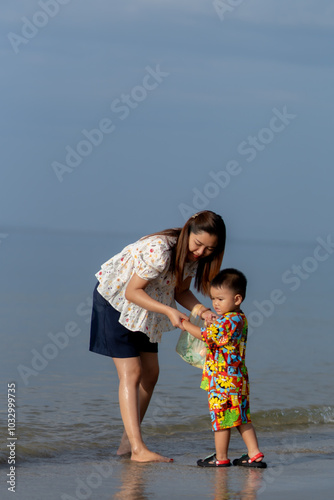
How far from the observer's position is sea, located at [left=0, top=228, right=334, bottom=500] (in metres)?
4.29

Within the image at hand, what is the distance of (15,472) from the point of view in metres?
4.59

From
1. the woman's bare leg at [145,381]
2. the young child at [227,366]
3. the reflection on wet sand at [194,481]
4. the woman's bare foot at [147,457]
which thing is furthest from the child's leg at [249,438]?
the woman's bare leg at [145,381]

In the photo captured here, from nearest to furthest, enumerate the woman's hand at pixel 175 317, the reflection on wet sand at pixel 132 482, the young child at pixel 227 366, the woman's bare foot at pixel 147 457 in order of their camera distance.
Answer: the reflection on wet sand at pixel 132 482, the woman's hand at pixel 175 317, the young child at pixel 227 366, the woman's bare foot at pixel 147 457

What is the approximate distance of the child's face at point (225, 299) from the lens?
15.3 feet

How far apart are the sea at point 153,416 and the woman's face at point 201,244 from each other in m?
1.21

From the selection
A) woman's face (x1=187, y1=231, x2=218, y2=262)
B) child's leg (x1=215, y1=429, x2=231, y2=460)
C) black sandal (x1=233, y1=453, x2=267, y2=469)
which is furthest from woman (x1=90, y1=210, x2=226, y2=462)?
black sandal (x1=233, y1=453, x2=267, y2=469)

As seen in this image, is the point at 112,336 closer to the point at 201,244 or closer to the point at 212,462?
the point at 201,244

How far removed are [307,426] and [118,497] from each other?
2871 millimetres

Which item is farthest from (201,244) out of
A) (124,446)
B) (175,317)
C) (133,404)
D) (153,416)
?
(153,416)

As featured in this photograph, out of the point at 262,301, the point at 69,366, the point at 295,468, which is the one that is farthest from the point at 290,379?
the point at 262,301

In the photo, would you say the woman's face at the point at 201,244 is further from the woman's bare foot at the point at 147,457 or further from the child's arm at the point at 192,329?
the woman's bare foot at the point at 147,457

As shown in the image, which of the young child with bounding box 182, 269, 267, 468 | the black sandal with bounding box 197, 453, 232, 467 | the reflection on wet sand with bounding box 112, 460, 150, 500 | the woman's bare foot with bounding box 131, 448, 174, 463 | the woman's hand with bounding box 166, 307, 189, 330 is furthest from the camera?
the woman's bare foot with bounding box 131, 448, 174, 463

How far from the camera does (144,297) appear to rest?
4.71 metres

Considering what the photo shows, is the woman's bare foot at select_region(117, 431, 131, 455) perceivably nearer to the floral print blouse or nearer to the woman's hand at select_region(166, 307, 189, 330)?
the floral print blouse
